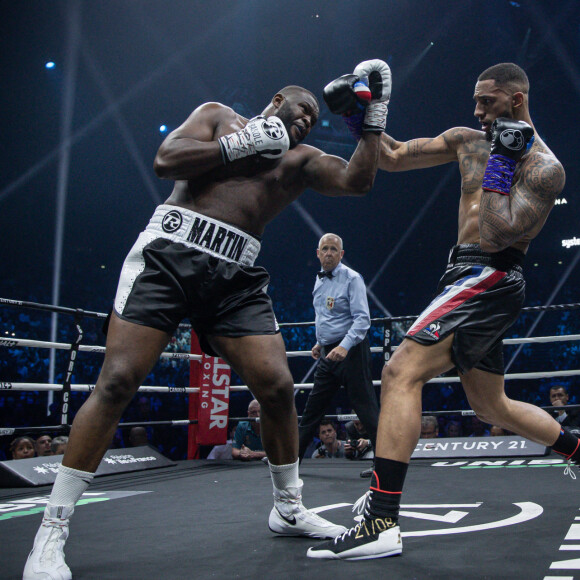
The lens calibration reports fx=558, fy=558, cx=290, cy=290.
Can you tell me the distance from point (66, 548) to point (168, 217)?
2.87 feet

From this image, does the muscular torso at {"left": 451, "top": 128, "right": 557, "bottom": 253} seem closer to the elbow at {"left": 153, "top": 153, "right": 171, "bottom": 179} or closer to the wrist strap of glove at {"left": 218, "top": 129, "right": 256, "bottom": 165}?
the wrist strap of glove at {"left": 218, "top": 129, "right": 256, "bottom": 165}

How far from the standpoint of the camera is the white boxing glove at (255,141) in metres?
1.40

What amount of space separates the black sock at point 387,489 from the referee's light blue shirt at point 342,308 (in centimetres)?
169

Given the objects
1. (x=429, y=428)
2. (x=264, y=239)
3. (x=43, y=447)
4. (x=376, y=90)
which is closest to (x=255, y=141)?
(x=376, y=90)

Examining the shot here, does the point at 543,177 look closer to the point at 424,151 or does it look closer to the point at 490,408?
the point at 424,151

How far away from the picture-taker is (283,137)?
143 cm

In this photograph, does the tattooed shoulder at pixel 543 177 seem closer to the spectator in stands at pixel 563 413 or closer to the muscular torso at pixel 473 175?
the muscular torso at pixel 473 175

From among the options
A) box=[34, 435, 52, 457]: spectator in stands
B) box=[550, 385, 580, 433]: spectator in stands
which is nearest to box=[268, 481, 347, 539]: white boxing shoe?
box=[550, 385, 580, 433]: spectator in stands

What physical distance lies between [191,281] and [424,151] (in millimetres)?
944

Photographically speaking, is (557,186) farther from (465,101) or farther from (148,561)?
(465,101)

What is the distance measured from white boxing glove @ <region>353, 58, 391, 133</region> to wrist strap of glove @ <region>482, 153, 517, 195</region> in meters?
0.31

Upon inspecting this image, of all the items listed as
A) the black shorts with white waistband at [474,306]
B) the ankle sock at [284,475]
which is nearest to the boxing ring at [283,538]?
the ankle sock at [284,475]

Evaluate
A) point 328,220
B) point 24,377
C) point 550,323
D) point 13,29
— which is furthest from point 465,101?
point 24,377

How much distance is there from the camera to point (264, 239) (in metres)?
12.1
